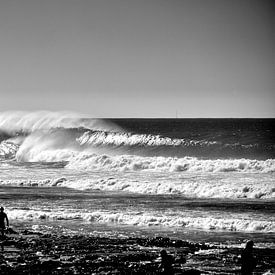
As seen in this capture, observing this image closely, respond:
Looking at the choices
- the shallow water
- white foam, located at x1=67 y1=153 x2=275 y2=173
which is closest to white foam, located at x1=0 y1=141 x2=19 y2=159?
white foam, located at x1=67 y1=153 x2=275 y2=173

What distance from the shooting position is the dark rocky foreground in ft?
50.7

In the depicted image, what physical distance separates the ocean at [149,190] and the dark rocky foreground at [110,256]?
5.72 ft

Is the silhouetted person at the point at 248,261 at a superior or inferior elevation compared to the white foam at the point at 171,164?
inferior

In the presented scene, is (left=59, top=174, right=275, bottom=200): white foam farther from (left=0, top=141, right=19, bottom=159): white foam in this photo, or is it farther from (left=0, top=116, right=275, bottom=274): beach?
(left=0, top=141, right=19, bottom=159): white foam

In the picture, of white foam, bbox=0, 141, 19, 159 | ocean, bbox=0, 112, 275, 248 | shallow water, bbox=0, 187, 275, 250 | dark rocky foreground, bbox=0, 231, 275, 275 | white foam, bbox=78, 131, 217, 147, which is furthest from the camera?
white foam, bbox=0, 141, 19, 159

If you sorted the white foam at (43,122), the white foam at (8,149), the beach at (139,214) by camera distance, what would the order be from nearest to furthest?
→ the beach at (139,214) < the white foam at (8,149) < the white foam at (43,122)

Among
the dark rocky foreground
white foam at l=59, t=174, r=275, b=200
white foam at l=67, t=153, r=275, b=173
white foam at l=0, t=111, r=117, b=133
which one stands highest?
white foam at l=0, t=111, r=117, b=133

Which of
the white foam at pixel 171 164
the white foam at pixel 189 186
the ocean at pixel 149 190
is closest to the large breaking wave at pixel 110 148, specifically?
the white foam at pixel 171 164

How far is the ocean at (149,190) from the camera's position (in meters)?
23.1

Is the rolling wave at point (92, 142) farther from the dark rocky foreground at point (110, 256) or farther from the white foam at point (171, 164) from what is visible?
the dark rocky foreground at point (110, 256)

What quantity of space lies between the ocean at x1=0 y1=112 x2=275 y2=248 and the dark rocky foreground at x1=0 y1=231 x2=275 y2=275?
1.74 m

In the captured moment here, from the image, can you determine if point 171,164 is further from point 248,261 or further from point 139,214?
point 248,261

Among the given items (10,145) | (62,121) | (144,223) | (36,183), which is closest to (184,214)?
(144,223)

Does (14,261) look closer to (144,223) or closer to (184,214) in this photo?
(144,223)
